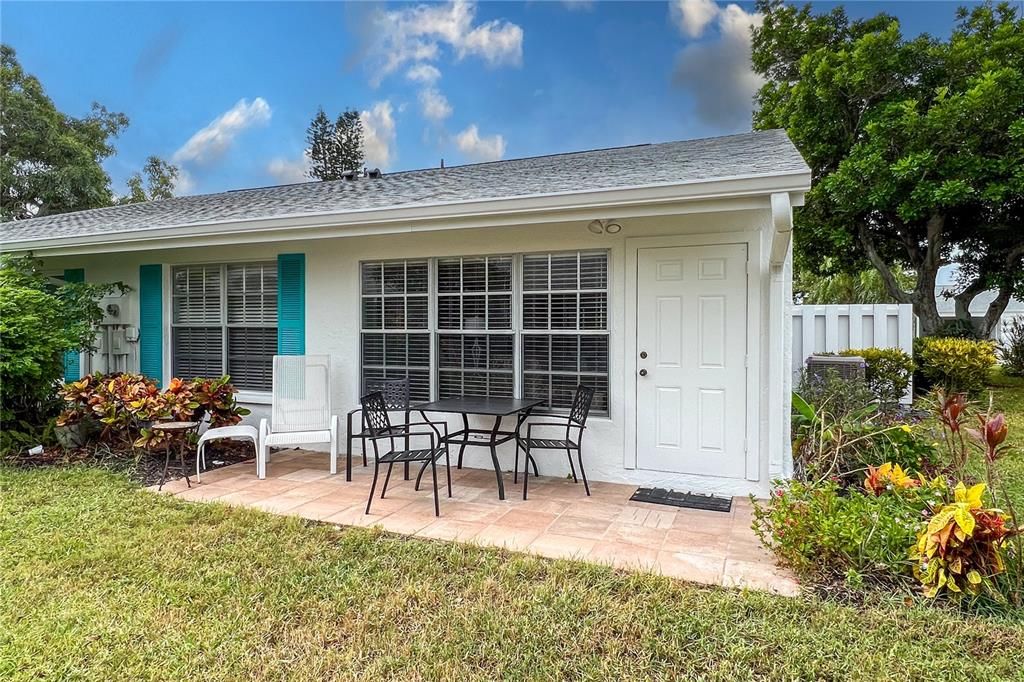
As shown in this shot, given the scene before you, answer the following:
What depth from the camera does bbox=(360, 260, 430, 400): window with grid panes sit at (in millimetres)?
5434

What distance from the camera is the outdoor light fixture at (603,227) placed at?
463cm

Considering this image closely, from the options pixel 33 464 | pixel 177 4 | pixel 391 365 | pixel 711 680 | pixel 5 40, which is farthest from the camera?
pixel 5 40

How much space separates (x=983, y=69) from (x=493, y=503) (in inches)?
482

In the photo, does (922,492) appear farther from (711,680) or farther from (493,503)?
(493,503)

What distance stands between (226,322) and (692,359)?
16.5 ft

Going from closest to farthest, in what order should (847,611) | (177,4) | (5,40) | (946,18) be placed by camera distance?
(847,611) < (177,4) < (946,18) < (5,40)

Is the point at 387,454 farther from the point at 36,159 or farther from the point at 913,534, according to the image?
Result: the point at 36,159

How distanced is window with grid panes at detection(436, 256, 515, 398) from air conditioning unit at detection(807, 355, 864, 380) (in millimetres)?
3537

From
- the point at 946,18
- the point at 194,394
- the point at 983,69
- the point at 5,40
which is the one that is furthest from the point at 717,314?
the point at 5,40

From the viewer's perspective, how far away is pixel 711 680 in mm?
2076

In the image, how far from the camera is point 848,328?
780 centimetres

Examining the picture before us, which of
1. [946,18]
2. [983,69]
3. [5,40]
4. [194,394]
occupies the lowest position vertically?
[194,394]

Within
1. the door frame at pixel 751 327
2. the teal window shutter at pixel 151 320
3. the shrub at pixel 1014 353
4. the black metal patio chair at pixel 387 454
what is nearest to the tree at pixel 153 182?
the teal window shutter at pixel 151 320

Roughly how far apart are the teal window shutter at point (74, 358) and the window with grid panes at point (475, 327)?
16.7 feet
